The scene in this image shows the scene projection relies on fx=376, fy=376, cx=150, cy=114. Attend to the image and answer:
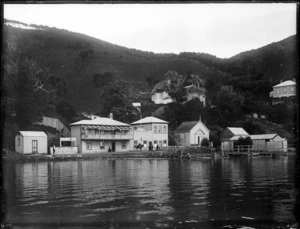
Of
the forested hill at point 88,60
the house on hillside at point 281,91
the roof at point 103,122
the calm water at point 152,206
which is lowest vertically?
the calm water at point 152,206

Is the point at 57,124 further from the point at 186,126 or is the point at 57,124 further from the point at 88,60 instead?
the point at 88,60

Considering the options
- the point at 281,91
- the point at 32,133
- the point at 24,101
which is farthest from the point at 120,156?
the point at 281,91

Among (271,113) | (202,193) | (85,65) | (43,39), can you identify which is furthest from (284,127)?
(43,39)

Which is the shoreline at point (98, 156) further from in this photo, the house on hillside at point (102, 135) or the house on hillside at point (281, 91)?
the house on hillside at point (281, 91)

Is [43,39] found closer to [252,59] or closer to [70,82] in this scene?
[70,82]

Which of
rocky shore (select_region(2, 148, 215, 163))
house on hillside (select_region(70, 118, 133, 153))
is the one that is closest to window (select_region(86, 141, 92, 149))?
house on hillside (select_region(70, 118, 133, 153))

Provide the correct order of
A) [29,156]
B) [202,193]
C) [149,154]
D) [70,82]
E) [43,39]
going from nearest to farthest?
[202,193] → [29,156] → [149,154] → [70,82] → [43,39]

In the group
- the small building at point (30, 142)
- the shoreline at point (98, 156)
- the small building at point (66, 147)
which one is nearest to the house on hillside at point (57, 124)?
the small building at point (66, 147)
